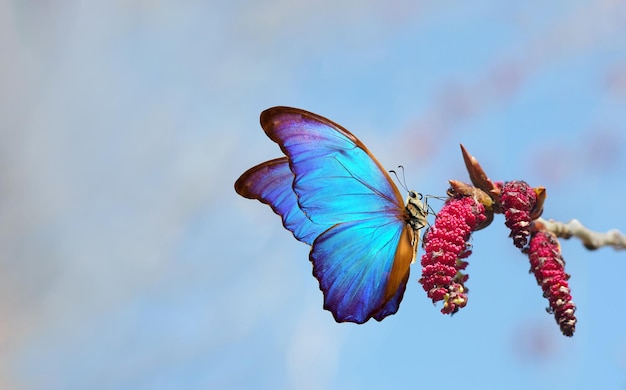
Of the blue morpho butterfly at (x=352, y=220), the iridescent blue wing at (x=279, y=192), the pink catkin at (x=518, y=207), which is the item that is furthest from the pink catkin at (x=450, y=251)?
the iridescent blue wing at (x=279, y=192)

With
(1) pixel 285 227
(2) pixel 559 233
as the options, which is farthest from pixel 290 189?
(2) pixel 559 233

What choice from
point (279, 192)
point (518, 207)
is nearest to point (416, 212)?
point (518, 207)

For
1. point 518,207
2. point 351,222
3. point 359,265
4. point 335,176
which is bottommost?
point 518,207

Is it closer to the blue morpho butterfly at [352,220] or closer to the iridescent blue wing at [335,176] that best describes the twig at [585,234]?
the blue morpho butterfly at [352,220]

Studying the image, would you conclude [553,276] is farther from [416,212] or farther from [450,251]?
[416,212]

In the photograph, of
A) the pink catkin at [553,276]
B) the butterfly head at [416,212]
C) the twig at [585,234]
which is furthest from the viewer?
the butterfly head at [416,212]

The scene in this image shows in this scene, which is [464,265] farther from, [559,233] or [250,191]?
[250,191]
